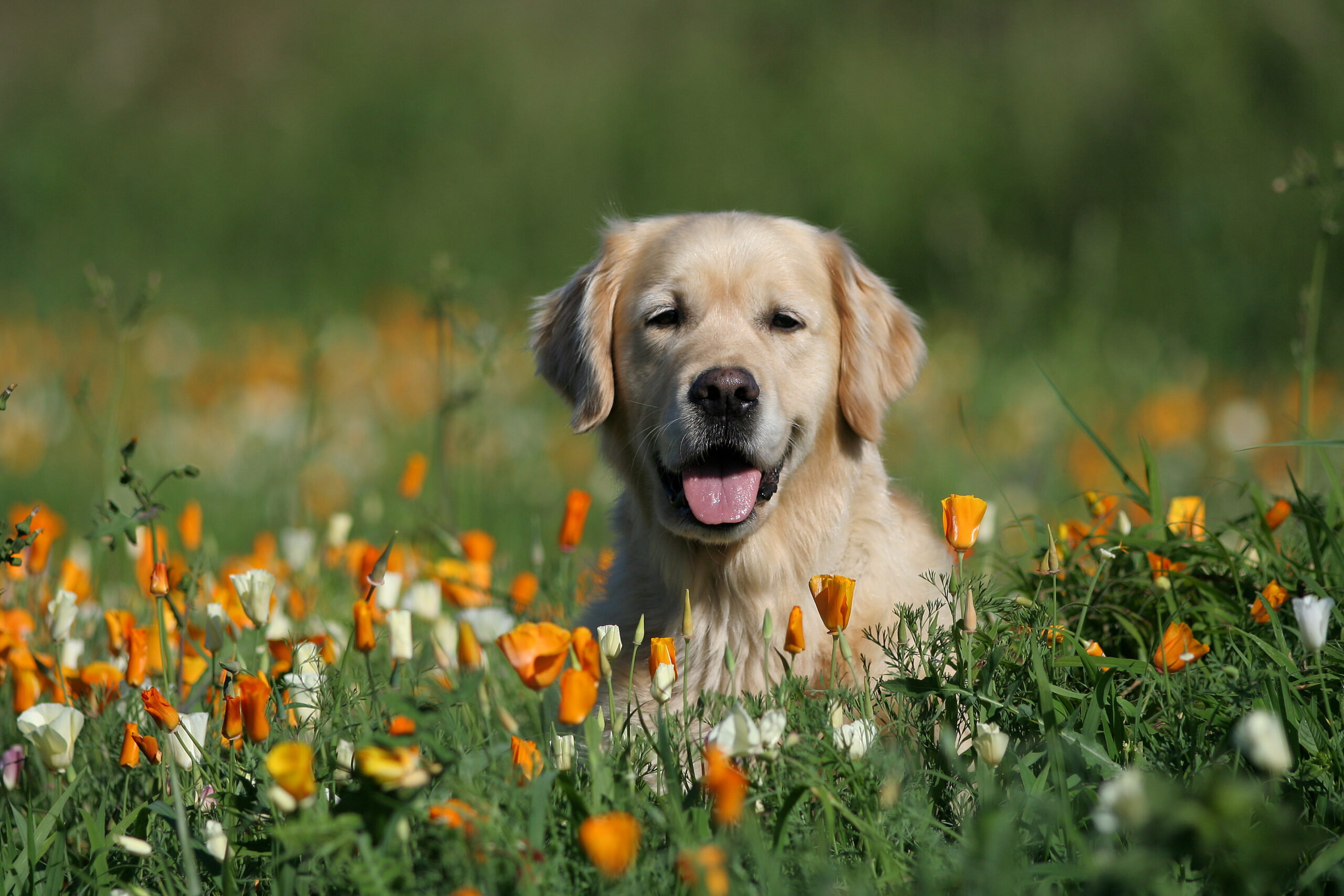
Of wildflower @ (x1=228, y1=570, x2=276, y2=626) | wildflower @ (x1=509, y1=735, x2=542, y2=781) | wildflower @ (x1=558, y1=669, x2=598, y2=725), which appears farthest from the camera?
wildflower @ (x1=228, y1=570, x2=276, y2=626)

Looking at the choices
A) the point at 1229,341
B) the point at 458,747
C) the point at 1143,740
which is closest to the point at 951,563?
the point at 1143,740

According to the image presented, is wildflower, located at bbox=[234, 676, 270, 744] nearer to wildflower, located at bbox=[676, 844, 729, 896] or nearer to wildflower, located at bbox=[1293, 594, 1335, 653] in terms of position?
wildflower, located at bbox=[676, 844, 729, 896]

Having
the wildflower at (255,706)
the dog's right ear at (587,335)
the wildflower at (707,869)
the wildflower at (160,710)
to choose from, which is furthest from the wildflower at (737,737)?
the dog's right ear at (587,335)

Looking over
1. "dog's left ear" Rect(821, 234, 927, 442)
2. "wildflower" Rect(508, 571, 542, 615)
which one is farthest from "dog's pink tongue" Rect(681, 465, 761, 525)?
"wildflower" Rect(508, 571, 542, 615)

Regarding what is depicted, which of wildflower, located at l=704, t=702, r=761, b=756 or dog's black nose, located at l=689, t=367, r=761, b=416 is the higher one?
dog's black nose, located at l=689, t=367, r=761, b=416

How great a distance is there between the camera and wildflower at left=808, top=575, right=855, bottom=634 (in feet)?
6.39

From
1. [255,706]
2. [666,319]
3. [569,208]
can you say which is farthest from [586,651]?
[569,208]

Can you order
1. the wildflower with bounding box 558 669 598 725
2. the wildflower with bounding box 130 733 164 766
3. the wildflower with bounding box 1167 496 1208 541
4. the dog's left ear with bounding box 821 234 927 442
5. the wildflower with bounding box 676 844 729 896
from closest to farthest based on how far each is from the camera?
1. the wildflower with bounding box 676 844 729 896
2. the wildflower with bounding box 558 669 598 725
3. the wildflower with bounding box 130 733 164 766
4. the wildflower with bounding box 1167 496 1208 541
5. the dog's left ear with bounding box 821 234 927 442

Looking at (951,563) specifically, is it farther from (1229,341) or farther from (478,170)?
(478,170)

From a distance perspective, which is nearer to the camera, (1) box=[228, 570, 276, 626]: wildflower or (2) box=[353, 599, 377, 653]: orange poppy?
(2) box=[353, 599, 377, 653]: orange poppy

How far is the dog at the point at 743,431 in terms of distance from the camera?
113 inches

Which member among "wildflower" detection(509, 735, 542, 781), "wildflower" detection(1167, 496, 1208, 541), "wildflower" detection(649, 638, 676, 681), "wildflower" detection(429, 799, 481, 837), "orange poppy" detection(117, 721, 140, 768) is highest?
"wildflower" detection(1167, 496, 1208, 541)

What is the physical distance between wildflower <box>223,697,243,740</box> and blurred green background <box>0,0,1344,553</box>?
121 cm

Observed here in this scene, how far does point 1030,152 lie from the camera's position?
10.5m
